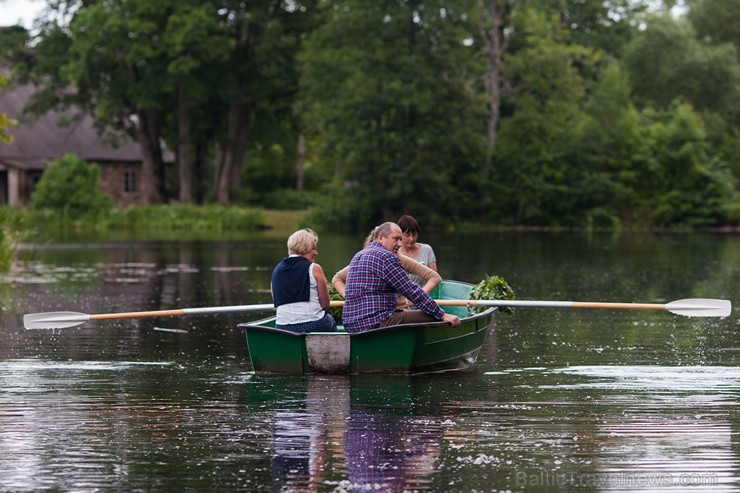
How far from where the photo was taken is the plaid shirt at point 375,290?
12.3m

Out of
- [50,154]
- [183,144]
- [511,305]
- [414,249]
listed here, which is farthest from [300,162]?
[511,305]

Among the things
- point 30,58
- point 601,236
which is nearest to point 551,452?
point 601,236

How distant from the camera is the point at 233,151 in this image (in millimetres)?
59438

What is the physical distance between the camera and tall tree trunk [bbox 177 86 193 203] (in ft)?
191

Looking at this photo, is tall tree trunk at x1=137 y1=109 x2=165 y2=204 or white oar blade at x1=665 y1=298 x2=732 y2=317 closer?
white oar blade at x1=665 y1=298 x2=732 y2=317

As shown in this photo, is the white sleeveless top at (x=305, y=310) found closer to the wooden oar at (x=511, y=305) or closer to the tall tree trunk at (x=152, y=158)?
the wooden oar at (x=511, y=305)

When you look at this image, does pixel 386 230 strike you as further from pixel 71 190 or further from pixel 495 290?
pixel 71 190

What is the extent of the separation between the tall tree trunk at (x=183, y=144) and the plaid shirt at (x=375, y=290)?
46.6 m

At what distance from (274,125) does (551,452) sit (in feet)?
178

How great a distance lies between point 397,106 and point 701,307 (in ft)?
133

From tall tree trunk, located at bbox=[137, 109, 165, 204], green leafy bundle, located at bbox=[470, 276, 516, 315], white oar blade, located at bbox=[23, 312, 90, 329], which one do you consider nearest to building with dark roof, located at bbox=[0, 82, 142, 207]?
tall tree trunk, located at bbox=[137, 109, 165, 204]

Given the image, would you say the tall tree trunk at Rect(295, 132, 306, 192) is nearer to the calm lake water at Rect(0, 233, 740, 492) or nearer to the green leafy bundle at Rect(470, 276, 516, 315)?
the calm lake water at Rect(0, 233, 740, 492)

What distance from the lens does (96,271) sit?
93.0 ft

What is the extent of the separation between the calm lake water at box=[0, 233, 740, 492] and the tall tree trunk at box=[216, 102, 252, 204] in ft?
129
